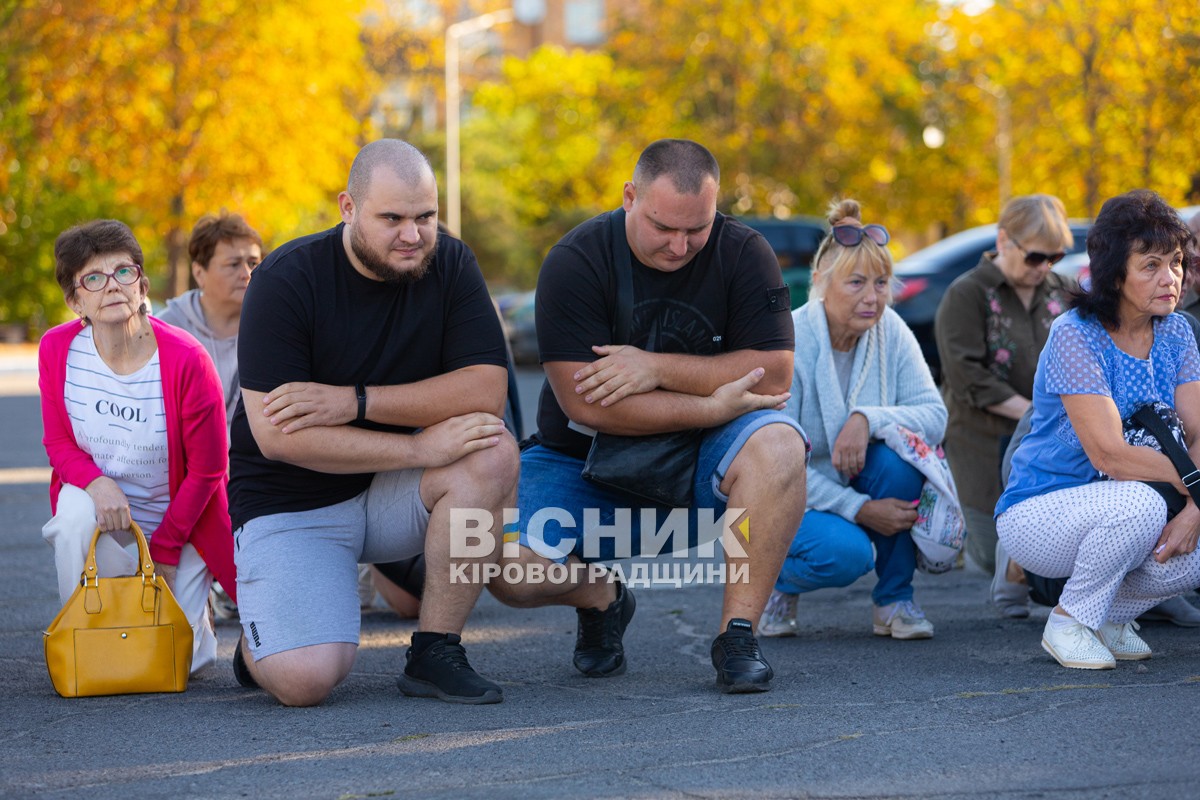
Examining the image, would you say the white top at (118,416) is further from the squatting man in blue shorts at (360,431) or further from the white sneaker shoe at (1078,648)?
the white sneaker shoe at (1078,648)

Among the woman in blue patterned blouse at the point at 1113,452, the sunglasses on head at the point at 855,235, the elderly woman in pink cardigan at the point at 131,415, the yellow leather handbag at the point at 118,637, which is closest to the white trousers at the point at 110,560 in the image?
the elderly woman in pink cardigan at the point at 131,415

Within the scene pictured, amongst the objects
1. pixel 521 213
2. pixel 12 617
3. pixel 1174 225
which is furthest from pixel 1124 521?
pixel 521 213

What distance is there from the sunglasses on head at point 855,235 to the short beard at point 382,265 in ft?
5.69

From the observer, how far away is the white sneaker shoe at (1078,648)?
4.95 metres

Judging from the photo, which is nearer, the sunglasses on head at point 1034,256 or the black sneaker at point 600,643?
the black sneaker at point 600,643

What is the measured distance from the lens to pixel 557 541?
5.11m

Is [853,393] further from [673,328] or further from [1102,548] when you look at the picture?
[1102,548]

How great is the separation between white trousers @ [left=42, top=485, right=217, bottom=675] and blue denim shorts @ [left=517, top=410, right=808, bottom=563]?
1.16 m

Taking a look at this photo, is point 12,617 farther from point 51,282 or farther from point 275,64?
point 51,282

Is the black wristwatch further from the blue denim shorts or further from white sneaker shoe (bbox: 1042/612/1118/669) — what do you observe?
white sneaker shoe (bbox: 1042/612/1118/669)

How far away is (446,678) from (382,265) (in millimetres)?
1289

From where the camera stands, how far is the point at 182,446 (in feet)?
17.1

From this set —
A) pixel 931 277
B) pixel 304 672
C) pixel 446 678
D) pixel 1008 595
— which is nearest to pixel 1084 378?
pixel 1008 595

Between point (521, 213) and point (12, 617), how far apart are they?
143 ft
